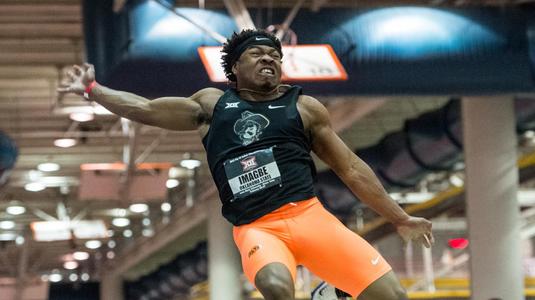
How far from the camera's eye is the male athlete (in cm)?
555

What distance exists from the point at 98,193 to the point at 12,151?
7.11m

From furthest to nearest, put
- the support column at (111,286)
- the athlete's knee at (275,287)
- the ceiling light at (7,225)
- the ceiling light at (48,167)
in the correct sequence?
the support column at (111,286) → the ceiling light at (7,225) → the ceiling light at (48,167) → the athlete's knee at (275,287)

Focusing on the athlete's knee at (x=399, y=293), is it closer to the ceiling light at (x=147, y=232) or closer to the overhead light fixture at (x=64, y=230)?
the overhead light fixture at (x=64, y=230)

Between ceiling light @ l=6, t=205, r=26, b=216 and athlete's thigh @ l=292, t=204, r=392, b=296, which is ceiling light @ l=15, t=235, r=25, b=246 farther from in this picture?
athlete's thigh @ l=292, t=204, r=392, b=296

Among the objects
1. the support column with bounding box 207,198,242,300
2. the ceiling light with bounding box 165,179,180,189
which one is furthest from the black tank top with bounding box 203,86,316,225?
the ceiling light with bounding box 165,179,180,189

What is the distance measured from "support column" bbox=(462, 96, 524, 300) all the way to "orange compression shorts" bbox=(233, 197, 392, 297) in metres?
10.4

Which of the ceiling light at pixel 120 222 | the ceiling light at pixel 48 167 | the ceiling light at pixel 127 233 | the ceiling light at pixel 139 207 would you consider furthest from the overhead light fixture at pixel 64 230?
the ceiling light at pixel 127 233

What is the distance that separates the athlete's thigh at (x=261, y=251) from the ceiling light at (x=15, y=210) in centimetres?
2826

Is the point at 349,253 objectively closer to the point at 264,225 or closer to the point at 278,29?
the point at 264,225

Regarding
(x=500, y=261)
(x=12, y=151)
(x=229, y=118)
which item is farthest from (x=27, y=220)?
(x=229, y=118)

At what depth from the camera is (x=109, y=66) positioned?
43.7 feet

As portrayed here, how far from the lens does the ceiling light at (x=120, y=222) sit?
119 feet

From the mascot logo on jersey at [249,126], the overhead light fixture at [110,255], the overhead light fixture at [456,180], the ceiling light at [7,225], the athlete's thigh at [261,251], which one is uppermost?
the mascot logo on jersey at [249,126]

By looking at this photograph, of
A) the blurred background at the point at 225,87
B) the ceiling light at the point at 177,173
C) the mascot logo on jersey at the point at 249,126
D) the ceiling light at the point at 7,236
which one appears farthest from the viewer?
the ceiling light at the point at 7,236
